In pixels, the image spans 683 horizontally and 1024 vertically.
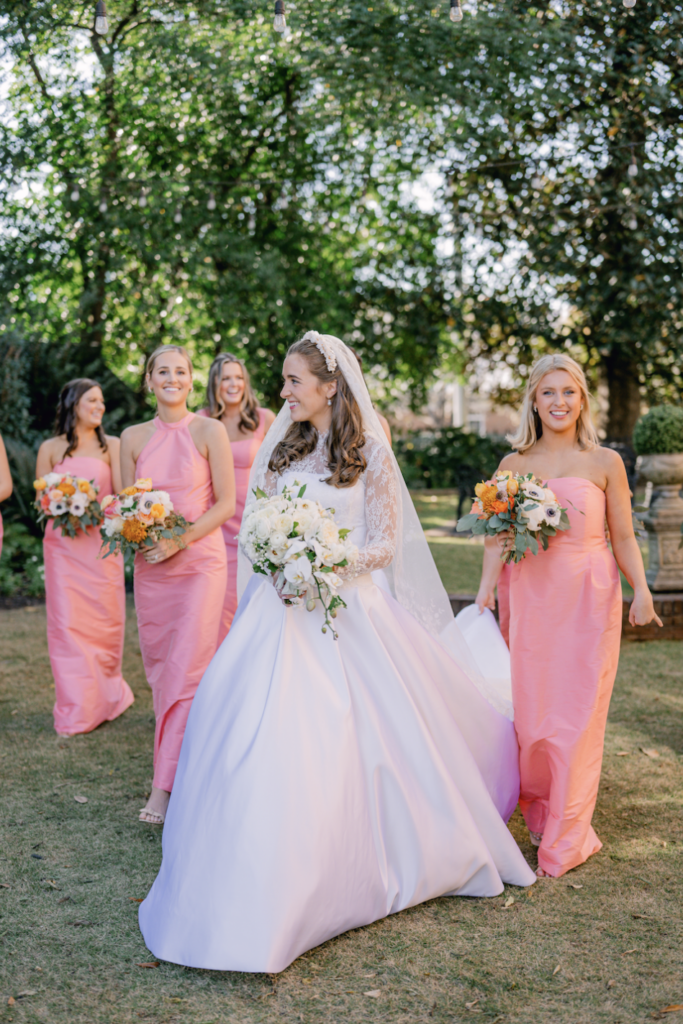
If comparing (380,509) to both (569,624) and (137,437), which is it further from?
(137,437)

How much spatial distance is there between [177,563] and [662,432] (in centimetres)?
593

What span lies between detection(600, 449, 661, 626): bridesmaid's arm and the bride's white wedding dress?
88 cm

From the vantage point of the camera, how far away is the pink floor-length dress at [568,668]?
417 cm

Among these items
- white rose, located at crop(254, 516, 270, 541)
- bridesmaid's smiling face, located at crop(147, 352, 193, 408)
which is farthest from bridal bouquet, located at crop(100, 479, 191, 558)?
white rose, located at crop(254, 516, 270, 541)

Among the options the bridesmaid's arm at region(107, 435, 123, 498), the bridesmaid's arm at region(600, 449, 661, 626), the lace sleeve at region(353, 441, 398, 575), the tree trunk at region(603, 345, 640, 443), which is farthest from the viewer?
the tree trunk at region(603, 345, 640, 443)

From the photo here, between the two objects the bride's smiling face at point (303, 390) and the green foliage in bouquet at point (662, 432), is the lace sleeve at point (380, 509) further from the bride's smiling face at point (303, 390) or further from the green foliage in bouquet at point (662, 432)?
the green foliage in bouquet at point (662, 432)

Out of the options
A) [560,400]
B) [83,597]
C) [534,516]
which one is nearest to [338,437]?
[534,516]

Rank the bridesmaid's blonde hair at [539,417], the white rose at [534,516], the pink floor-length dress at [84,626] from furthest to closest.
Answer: the pink floor-length dress at [84,626] < the bridesmaid's blonde hair at [539,417] < the white rose at [534,516]

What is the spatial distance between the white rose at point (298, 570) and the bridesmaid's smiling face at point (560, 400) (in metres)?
1.66

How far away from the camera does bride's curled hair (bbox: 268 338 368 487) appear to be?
12.9ft

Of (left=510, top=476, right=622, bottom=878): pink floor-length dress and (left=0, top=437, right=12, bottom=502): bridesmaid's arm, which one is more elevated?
(left=0, top=437, right=12, bottom=502): bridesmaid's arm

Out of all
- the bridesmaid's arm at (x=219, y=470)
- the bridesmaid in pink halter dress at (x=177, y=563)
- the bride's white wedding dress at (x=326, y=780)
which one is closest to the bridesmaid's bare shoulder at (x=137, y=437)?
the bridesmaid in pink halter dress at (x=177, y=563)

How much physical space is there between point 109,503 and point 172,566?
567mm

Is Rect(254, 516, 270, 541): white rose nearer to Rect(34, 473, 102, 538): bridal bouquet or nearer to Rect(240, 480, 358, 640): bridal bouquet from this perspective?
Rect(240, 480, 358, 640): bridal bouquet
